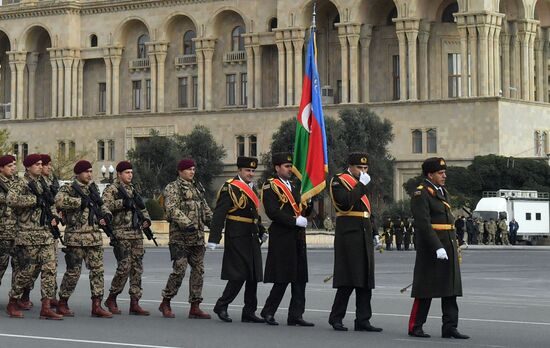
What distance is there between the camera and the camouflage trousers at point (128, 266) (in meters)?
20.3

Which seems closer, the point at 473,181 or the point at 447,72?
the point at 473,181

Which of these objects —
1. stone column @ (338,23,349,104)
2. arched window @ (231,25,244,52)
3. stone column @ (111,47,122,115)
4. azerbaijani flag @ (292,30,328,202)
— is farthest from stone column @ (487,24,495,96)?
azerbaijani flag @ (292,30,328,202)

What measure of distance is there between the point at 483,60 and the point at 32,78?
29.7 m

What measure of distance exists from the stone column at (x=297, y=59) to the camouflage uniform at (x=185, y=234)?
5774 centimetres

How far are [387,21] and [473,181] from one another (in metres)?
12.1

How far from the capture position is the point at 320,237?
60969 mm

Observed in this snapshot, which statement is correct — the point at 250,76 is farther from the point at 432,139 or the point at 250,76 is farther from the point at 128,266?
the point at 128,266

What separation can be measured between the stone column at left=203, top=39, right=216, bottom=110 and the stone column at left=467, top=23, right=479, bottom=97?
617 inches

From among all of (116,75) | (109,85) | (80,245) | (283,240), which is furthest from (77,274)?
(109,85)

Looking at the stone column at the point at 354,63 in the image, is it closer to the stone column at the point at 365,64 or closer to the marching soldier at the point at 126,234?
the stone column at the point at 365,64

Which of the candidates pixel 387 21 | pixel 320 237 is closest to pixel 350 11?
pixel 387 21

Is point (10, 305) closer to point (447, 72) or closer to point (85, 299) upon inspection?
point (85, 299)

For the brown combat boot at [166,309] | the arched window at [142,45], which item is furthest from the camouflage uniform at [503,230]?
the brown combat boot at [166,309]

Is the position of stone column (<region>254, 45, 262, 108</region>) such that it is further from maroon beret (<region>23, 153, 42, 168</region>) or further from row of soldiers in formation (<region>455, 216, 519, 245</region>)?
maroon beret (<region>23, 153, 42, 168</region>)
